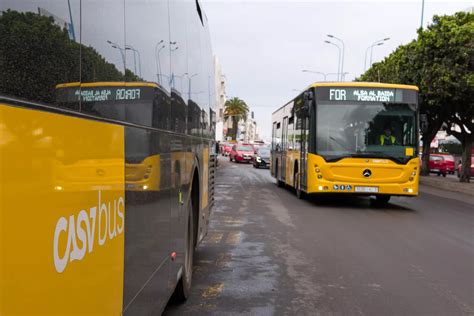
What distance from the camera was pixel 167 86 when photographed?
3.95 meters

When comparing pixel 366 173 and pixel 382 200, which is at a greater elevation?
pixel 366 173

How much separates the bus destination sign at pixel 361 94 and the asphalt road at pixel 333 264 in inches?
118

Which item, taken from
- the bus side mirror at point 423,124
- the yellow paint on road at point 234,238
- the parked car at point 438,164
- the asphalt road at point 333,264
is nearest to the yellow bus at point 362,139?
the bus side mirror at point 423,124

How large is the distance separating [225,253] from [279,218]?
4291 millimetres

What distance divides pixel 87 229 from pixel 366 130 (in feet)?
41.8

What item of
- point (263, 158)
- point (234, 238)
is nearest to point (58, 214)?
point (234, 238)

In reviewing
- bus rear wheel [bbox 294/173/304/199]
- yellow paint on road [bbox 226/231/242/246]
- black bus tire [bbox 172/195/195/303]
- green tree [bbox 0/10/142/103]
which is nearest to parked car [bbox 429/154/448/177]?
bus rear wheel [bbox 294/173/304/199]

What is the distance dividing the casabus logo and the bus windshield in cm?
1196

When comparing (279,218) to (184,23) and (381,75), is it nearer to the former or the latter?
(184,23)

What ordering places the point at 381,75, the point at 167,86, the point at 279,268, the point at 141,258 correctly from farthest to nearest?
the point at 381,75 < the point at 279,268 < the point at 167,86 < the point at 141,258

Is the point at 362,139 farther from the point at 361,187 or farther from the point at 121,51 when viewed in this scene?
the point at 121,51

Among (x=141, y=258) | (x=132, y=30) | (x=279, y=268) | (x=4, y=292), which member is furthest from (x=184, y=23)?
(x=4, y=292)

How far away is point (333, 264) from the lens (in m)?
7.31

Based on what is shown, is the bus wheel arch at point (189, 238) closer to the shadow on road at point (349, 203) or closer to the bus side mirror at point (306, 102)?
the bus side mirror at point (306, 102)
